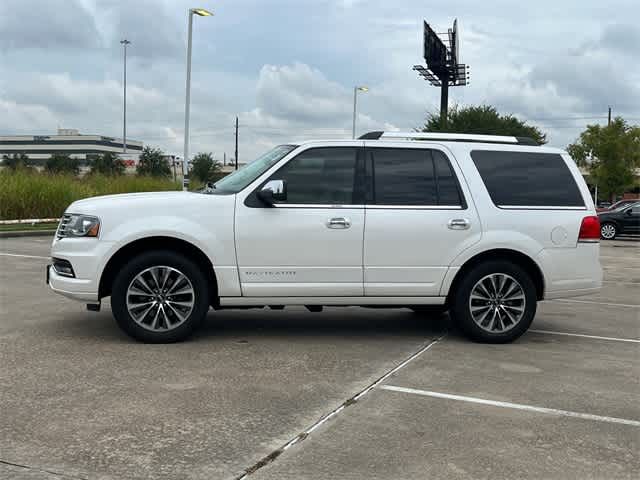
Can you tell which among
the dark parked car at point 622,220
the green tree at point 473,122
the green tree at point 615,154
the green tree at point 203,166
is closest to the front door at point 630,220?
the dark parked car at point 622,220

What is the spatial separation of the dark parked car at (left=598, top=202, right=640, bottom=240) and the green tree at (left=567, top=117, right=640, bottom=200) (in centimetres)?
3193

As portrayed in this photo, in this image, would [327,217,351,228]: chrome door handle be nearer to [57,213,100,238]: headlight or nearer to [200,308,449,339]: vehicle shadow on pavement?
[200,308,449,339]: vehicle shadow on pavement

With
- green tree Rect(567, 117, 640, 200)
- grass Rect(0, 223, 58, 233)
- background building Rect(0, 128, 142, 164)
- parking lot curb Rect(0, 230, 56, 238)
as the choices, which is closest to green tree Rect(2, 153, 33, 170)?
grass Rect(0, 223, 58, 233)

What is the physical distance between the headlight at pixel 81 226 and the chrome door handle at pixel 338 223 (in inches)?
81.5

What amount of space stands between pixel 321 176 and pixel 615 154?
180 feet

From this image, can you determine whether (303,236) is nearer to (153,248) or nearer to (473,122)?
(153,248)

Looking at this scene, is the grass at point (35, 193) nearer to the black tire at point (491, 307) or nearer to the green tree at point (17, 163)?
the green tree at point (17, 163)

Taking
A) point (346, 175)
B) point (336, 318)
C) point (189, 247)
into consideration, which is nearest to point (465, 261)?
point (346, 175)

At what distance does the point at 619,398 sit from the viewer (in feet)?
17.6

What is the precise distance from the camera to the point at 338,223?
6.81m

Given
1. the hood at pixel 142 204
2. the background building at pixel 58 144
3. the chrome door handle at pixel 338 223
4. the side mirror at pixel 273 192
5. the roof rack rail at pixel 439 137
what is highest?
the background building at pixel 58 144

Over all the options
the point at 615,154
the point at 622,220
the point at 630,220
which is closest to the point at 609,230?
the point at 622,220

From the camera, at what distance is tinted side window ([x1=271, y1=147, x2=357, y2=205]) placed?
6.88m

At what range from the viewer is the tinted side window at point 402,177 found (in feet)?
23.1
